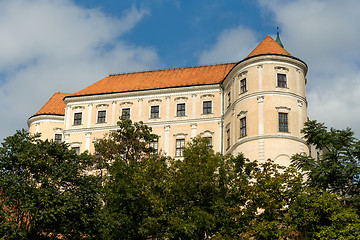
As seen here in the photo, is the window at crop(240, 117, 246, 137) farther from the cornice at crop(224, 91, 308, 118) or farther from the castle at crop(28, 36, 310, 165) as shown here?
the cornice at crop(224, 91, 308, 118)

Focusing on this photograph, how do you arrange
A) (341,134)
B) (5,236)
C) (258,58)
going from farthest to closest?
(258,58)
(341,134)
(5,236)

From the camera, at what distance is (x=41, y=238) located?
32.5 metres

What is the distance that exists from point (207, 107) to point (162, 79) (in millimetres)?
7335

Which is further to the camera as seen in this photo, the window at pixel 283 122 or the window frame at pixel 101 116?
the window frame at pixel 101 116

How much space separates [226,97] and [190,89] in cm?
419

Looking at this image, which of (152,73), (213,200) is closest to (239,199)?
(213,200)

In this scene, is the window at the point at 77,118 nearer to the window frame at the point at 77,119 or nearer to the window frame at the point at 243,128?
the window frame at the point at 77,119

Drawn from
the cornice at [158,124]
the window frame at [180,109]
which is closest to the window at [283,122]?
the cornice at [158,124]

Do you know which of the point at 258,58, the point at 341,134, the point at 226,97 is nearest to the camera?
the point at 341,134

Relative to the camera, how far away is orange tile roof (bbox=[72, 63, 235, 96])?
56.8 meters

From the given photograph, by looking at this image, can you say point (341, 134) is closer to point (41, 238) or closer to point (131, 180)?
point (131, 180)

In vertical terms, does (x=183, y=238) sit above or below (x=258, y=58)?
below

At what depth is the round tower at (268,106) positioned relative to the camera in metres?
45.5

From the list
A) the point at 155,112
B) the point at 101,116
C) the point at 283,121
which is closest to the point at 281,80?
the point at 283,121
